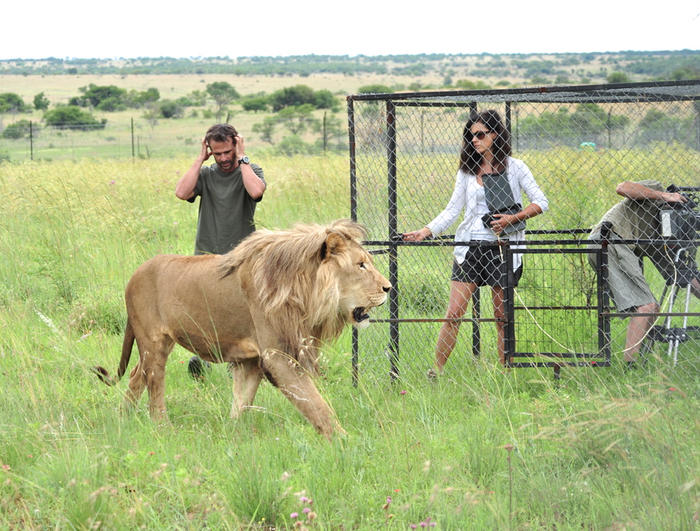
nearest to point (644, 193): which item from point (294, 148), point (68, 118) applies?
point (294, 148)

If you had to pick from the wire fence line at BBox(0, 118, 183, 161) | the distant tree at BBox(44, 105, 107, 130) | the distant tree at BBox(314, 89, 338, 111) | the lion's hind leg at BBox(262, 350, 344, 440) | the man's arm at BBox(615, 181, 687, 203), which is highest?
the distant tree at BBox(314, 89, 338, 111)

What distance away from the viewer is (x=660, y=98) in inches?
233

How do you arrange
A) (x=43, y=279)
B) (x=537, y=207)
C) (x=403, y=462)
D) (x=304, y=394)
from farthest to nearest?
(x=43, y=279)
(x=537, y=207)
(x=304, y=394)
(x=403, y=462)

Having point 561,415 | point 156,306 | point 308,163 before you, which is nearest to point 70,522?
point 156,306

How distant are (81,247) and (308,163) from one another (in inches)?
301

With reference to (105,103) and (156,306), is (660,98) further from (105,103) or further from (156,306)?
(105,103)

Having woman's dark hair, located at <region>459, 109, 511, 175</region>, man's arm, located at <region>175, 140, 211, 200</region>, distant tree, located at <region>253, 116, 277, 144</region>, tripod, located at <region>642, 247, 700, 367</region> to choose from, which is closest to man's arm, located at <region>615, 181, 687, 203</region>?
tripod, located at <region>642, 247, 700, 367</region>

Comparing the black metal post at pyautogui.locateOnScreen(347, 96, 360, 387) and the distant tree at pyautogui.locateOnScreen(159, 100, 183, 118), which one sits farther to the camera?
the distant tree at pyautogui.locateOnScreen(159, 100, 183, 118)

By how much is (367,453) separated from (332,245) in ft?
3.79

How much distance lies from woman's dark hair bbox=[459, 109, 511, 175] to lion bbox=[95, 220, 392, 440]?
153 cm

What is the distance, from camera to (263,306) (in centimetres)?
509

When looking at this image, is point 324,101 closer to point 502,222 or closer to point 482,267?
point 482,267

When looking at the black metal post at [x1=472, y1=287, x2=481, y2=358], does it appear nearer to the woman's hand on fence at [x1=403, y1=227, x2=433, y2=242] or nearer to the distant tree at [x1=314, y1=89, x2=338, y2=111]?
the woman's hand on fence at [x1=403, y1=227, x2=433, y2=242]

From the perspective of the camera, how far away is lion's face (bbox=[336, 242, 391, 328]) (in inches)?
194
